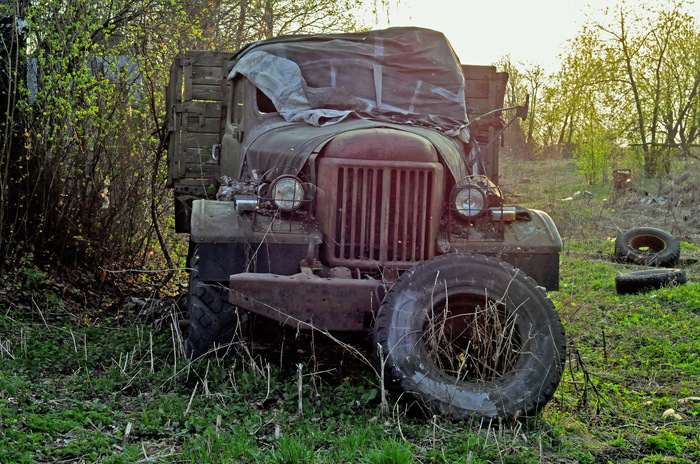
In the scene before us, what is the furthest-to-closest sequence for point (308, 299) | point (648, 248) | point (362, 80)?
point (648, 248) < point (362, 80) < point (308, 299)

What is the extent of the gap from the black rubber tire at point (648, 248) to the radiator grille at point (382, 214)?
6.49m

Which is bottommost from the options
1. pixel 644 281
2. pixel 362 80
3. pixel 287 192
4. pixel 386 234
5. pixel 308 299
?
pixel 644 281

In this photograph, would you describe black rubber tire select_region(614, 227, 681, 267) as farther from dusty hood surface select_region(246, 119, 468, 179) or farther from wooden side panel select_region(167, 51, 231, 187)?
wooden side panel select_region(167, 51, 231, 187)

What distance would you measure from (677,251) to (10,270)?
320 inches

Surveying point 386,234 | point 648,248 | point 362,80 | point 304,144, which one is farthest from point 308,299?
point 648,248

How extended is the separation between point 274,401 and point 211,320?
30.4 inches

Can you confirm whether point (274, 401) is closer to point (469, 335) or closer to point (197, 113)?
point (469, 335)

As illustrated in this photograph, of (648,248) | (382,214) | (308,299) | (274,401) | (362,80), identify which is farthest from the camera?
(648,248)

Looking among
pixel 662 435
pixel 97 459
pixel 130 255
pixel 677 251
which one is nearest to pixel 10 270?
pixel 130 255

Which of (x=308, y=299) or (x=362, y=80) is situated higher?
(x=362, y=80)

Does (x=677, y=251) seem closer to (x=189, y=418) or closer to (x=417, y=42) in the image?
(x=417, y=42)

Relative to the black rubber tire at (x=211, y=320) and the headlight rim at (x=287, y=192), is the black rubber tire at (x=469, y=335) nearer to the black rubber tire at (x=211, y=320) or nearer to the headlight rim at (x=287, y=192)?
the headlight rim at (x=287, y=192)

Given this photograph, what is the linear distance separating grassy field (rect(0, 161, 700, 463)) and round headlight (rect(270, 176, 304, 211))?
0.90 meters

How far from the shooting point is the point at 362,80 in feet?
20.6
